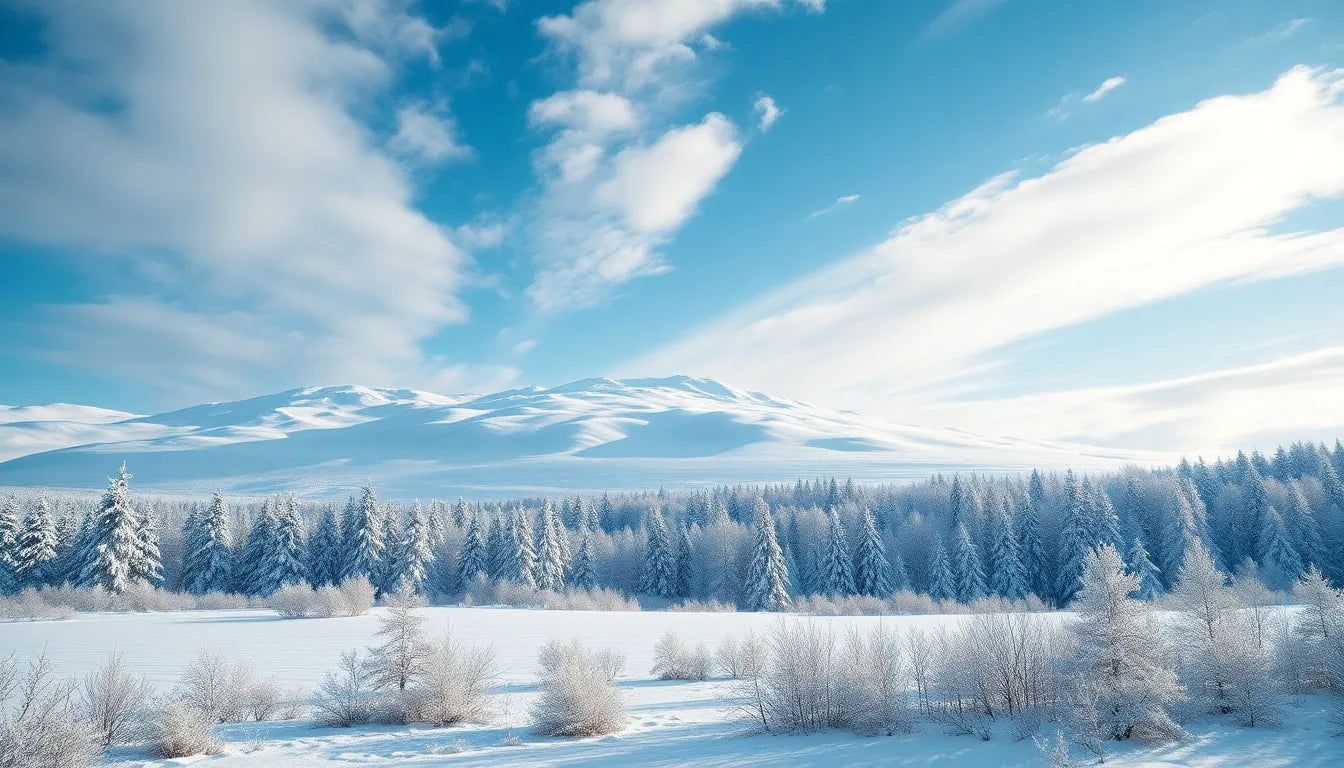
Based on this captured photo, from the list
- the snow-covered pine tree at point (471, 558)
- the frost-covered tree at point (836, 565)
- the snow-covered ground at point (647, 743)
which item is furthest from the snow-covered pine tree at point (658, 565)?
the snow-covered ground at point (647, 743)

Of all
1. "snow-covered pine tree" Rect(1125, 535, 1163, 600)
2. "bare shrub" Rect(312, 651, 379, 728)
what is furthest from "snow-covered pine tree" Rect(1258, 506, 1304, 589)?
"bare shrub" Rect(312, 651, 379, 728)

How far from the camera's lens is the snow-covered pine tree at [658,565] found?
7400 centimetres

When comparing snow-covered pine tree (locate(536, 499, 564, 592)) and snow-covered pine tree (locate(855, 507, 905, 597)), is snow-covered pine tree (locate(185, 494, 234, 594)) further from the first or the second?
snow-covered pine tree (locate(855, 507, 905, 597))

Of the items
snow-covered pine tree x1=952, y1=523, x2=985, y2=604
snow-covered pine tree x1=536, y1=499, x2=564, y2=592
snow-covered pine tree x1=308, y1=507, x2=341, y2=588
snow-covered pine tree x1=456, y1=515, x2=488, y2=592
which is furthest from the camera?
snow-covered pine tree x1=456, y1=515, x2=488, y2=592

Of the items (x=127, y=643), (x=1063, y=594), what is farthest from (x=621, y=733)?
(x=1063, y=594)

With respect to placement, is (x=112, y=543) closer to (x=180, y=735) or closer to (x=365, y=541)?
(x=365, y=541)

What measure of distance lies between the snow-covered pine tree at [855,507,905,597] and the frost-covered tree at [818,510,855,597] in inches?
55.2

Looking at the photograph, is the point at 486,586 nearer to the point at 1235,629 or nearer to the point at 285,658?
the point at 285,658

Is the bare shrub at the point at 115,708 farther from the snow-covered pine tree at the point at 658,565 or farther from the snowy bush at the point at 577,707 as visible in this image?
the snow-covered pine tree at the point at 658,565

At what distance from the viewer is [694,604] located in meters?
55.4

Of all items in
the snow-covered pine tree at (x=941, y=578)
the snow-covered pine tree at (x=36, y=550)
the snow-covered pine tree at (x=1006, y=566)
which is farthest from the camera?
the snow-covered pine tree at (x=941, y=578)

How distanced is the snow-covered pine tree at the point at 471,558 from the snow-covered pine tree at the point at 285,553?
15.6 meters

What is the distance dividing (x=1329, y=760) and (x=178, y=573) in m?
79.6

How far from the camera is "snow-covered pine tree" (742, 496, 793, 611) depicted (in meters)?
58.9
